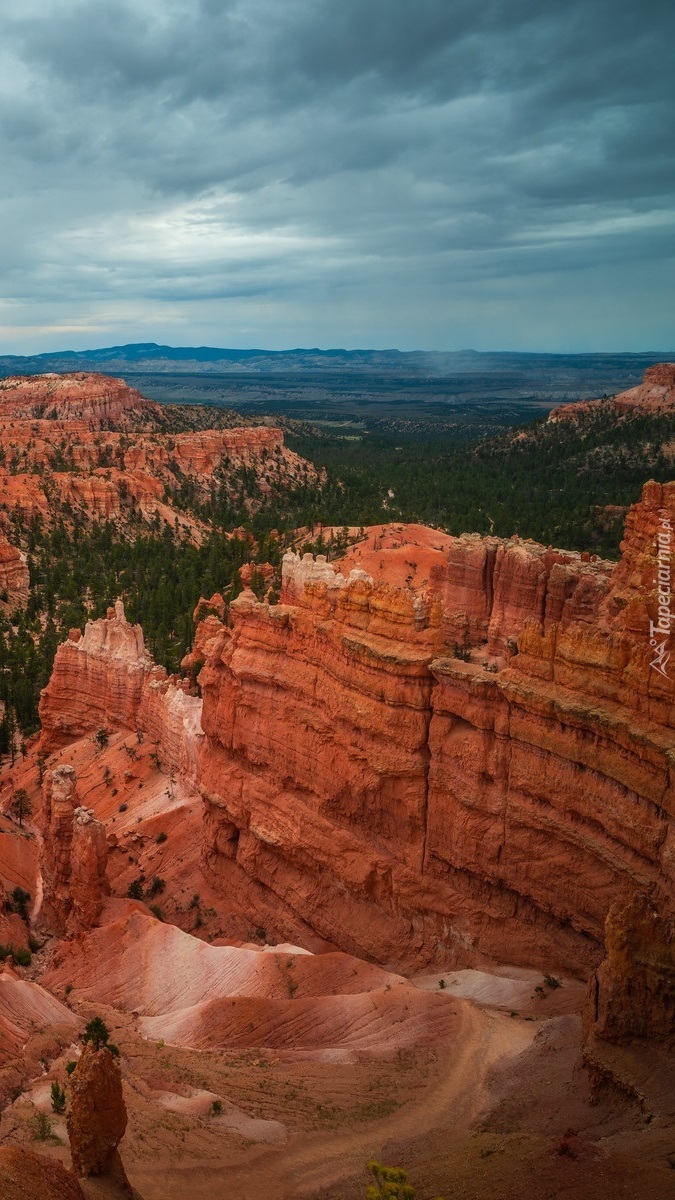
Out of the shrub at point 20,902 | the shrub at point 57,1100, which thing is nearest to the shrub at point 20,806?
the shrub at point 20,902

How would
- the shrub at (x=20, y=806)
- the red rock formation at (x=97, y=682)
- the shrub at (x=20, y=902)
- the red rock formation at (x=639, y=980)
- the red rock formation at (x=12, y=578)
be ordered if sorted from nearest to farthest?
1. the red rock formation at (x=639, y=980)
2. the shrub at (x=20, y=902)
3. the shrub at (x=20, y=806)
4. the red rock formation at (x=97, y=682)
5. the red rock formation at (x=12, y=578)

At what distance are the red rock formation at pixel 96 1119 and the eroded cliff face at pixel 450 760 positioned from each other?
9228 millimetres

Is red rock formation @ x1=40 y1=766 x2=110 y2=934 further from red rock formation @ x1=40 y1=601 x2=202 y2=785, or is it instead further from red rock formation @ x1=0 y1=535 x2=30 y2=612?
red rock formation @ x1=0 y1=535 x2=30 y2=612

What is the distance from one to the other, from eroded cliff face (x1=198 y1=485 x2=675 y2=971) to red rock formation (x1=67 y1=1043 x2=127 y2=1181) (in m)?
9.23

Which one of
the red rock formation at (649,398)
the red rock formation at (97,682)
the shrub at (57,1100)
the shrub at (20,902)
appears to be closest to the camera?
the shrub at (57,1100)

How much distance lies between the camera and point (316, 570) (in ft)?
114

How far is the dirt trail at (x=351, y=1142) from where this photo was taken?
12.5 m

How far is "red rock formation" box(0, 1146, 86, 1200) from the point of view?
9828 mm

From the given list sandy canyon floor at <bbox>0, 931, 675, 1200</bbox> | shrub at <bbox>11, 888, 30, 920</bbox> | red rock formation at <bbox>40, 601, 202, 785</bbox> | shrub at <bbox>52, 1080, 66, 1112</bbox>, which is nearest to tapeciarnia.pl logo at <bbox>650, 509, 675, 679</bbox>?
sandy canyon floor at <bbox>0, 931, 675, 1200</bbox>

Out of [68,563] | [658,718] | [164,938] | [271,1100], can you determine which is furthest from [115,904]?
[68,563]

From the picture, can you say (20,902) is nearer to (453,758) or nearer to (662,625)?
(453,758)

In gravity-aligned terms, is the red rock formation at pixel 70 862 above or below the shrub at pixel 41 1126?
below

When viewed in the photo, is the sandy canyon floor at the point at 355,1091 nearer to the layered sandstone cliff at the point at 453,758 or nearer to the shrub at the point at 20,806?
the layered sandstone cliff at the point at 453,758

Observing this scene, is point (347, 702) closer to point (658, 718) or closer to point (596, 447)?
point (658, 718)
